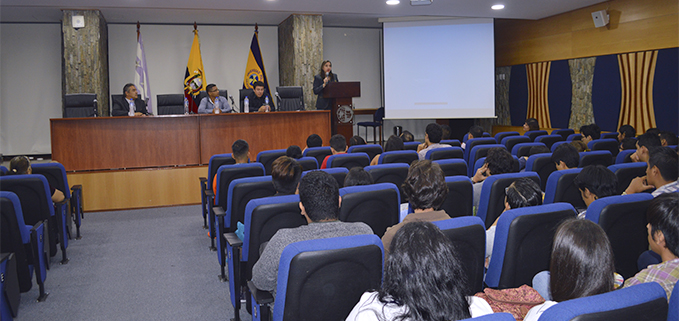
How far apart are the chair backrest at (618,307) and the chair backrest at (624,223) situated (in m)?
1.07

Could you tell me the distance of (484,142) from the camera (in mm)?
5816

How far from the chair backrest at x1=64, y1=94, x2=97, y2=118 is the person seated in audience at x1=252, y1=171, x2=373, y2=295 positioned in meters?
5.98

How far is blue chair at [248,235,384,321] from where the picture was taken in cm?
168

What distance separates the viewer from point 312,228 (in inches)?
78.4

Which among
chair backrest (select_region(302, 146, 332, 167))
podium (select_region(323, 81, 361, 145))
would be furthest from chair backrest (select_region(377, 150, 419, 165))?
podium (select_region(323, 81, 361, 145))

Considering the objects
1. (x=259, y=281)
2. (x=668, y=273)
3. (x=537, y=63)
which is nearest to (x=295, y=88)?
(x=537, y=63)

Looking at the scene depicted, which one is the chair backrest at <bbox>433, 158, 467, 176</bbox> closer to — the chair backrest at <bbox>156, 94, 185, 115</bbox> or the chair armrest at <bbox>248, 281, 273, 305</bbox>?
the chair armrest at <bbox>248, 281, 273, 305</bbox>

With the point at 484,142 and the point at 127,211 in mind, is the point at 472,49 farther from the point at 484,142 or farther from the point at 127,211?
the point at 127,211

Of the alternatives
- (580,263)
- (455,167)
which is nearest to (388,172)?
(455,167)

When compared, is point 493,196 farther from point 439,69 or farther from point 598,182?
point 439,69

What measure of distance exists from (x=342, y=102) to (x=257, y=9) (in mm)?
2195

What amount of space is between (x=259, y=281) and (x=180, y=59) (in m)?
9.29

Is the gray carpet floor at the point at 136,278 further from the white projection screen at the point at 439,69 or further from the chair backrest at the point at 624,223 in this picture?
the white projection screen at the point at 439,69

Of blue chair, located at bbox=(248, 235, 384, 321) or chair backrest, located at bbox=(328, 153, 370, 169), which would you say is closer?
blue chair, located at bbox=(248, 235, 384, 321)
